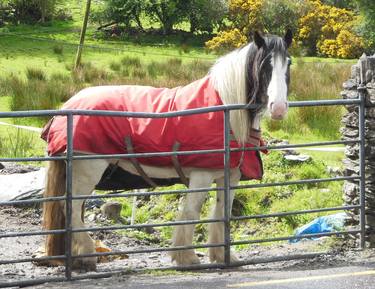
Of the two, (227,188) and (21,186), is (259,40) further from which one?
(21,186)

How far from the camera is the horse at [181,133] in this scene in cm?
824

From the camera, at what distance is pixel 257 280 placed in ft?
24.5

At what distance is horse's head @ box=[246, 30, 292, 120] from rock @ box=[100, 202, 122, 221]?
A: 3307 mm

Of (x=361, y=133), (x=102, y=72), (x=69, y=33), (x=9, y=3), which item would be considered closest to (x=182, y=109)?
(x=361, y=133)

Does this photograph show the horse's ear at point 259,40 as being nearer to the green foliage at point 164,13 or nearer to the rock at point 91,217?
the rock at point 91,217

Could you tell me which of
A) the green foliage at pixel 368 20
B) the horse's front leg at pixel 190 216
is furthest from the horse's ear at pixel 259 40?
the green foliage at pixel 368 20

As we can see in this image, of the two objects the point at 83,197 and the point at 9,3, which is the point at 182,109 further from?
the point at 9,3

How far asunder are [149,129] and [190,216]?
32.8 inches

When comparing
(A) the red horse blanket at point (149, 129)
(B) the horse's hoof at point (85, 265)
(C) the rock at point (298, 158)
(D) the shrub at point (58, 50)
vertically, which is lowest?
(B) the horse's hoof at point (85, 265)

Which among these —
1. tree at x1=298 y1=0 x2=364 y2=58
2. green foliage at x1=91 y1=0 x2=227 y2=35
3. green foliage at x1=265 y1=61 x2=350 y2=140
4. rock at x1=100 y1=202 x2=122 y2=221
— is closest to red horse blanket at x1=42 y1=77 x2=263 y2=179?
rock at x1=100 y1=202 x2=122 y2=221

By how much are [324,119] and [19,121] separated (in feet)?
16.3

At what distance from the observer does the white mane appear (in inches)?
329

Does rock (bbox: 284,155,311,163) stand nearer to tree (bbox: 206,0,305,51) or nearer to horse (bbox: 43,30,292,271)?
horse (bbox: 43,30,292,271)

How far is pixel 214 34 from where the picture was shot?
42.8 metres
